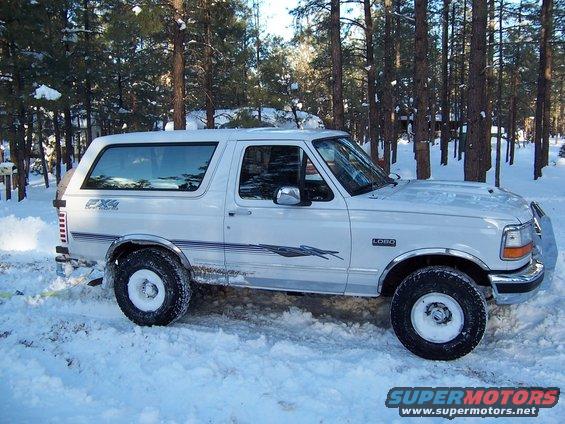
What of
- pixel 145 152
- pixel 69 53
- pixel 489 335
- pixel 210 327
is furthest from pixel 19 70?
pixel 489 335

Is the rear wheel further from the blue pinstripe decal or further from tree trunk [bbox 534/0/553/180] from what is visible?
tree trunk [bbox 534/0/553/180]

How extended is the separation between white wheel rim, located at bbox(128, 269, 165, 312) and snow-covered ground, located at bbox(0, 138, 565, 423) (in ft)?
0.87

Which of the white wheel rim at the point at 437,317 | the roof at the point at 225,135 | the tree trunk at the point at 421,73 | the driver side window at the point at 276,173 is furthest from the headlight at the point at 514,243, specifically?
the tree trunk at the point at 421,73

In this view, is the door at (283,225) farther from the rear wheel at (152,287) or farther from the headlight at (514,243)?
the headlight at (514,243)

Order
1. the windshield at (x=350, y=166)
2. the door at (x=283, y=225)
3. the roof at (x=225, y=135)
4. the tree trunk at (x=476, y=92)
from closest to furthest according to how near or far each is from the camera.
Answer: the door at (x=283, y=225), the windshield at (x=350, y=166), the roof at (x=225, y=135), the tree trunk at (x=476, y=92)

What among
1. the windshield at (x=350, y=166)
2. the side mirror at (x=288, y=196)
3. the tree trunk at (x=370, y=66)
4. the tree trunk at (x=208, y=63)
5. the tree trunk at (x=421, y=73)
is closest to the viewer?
the side mirror at (x=288, y=196)

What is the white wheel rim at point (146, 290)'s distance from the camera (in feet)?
17.3

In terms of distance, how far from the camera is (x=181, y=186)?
522 centimetres

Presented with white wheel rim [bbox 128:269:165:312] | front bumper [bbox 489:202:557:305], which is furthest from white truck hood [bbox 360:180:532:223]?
white wheel rim [bbox 128:269:165:312]

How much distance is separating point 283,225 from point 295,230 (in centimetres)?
13

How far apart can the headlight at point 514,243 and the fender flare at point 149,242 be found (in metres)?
3.05

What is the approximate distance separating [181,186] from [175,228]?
1.47 feet

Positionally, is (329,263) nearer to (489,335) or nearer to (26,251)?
(489,335)

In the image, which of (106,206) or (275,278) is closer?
(275,278)
